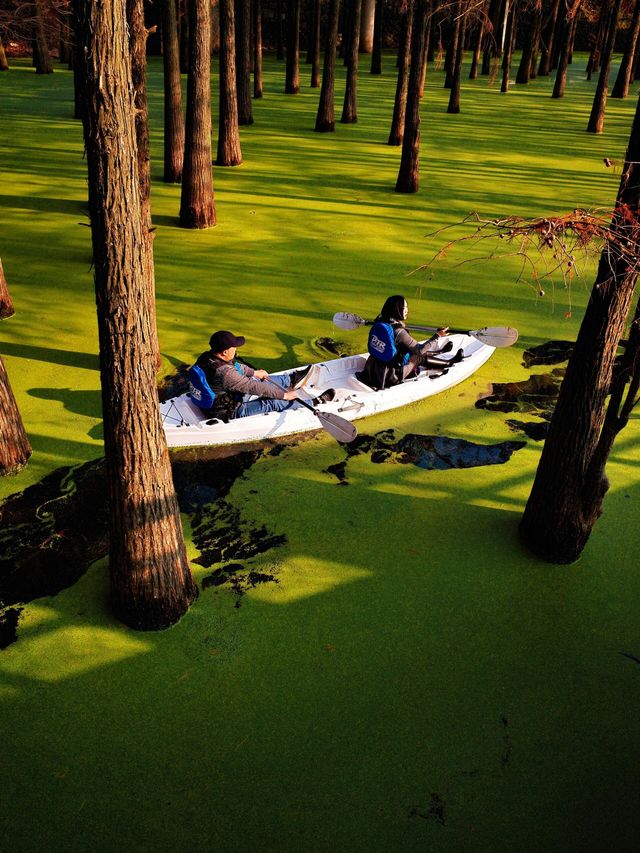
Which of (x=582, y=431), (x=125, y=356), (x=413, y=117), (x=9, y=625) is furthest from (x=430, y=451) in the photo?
(x=413, y=117)

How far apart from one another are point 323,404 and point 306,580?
Result: 92.7 inches

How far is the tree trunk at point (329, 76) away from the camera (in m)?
18.1

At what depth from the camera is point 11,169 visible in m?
15.9

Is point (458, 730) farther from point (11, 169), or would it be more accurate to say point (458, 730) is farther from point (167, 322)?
point (11, 169)

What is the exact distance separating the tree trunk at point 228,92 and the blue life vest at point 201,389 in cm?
915

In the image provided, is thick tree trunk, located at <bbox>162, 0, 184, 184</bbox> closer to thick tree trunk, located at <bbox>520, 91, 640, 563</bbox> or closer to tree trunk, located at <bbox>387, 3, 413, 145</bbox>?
tree trunk, located at <bbox>387, 3, 413, 145</bbox>

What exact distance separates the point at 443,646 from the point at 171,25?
12.5 m

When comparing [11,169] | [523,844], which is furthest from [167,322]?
[11,169]

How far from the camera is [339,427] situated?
22.2 feet

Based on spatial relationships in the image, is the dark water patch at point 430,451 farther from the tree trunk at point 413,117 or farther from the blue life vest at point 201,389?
Answer: the tree trunk at point 413,117

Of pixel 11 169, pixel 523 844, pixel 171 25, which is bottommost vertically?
pixel 523 844

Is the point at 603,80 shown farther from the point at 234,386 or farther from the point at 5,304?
the point at 234,386

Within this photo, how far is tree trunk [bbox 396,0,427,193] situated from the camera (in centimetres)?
1330

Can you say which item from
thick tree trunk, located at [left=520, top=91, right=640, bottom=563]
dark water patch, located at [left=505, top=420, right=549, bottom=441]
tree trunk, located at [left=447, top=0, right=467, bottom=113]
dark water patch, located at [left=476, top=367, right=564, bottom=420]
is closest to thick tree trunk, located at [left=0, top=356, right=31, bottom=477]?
thick tree trunk, located at [left=520, top=91, right=640, bottom=563]
